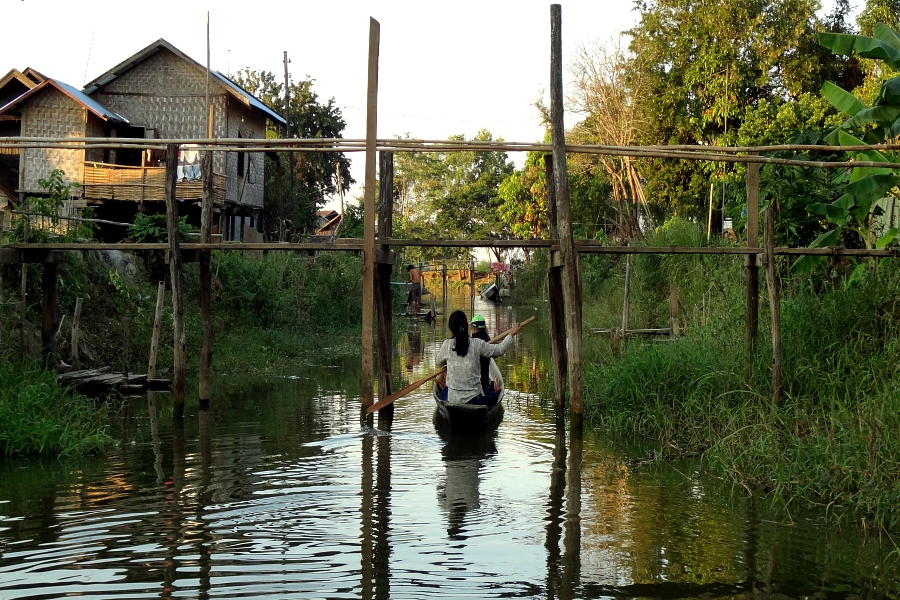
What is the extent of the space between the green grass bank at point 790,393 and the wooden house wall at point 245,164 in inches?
634

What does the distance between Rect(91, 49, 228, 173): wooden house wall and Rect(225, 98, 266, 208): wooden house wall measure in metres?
0.64

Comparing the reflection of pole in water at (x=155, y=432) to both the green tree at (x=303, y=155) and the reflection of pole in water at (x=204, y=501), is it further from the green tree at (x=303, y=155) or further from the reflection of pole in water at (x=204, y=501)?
the green tree at (x=303, y=155)

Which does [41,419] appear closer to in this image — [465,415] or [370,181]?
[370,181]

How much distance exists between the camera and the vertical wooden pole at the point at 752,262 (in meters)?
9.38

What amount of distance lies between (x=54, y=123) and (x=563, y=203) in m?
17.4

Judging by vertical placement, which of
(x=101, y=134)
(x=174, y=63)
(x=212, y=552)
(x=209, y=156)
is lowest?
(x=212, y=552)

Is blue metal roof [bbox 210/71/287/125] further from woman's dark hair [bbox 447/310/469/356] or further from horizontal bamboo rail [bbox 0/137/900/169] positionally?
woman's dark hair [bbox 447/310/469/356]

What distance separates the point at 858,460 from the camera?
263 inches

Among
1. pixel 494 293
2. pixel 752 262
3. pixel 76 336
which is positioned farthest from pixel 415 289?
pixel 752 262

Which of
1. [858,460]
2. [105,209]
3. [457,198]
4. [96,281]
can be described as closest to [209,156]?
[96,281]

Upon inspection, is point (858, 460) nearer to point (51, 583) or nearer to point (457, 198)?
point (51, 583)

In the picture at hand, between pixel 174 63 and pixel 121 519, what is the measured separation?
20.4 metres

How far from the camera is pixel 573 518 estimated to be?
22.2ft

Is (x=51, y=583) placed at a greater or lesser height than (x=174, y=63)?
lesser
